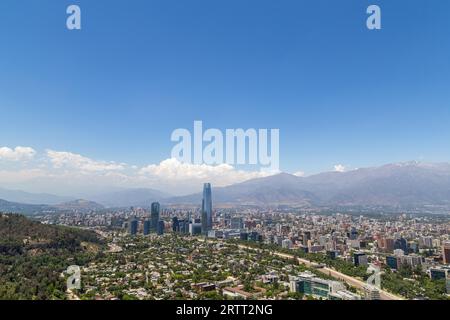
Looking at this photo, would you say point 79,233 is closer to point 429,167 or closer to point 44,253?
point 44,253

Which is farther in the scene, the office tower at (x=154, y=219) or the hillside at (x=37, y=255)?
the office tower at (x=154, y=219)

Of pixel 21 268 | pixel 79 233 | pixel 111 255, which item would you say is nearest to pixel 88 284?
pixel 21 268

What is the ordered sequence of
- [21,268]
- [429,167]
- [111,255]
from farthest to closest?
[429,167] < [111,255] < [21,268]

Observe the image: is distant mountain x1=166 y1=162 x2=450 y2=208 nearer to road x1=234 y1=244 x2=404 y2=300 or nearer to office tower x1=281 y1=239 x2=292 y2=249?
office tower x1=281 y1=239 x2=292 y2=249

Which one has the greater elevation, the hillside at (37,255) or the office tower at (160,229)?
the hillside at (37,255)

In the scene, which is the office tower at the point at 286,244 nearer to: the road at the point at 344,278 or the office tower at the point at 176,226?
the road at the point at 344,278

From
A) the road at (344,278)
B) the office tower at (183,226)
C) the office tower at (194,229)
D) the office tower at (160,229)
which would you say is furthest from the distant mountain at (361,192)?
the road at (344,278)

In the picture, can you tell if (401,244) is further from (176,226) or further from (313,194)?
(313,194)

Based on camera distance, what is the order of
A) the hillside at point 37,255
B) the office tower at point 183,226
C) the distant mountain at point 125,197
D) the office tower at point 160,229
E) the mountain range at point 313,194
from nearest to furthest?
the hillside at point 37,255 → the office tower at point 160,229 → the office tower at point 183,226 → the mountain range at point 313,194 → the distant mountain at point 125,197
